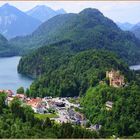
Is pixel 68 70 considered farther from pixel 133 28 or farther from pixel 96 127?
pixel 133 28

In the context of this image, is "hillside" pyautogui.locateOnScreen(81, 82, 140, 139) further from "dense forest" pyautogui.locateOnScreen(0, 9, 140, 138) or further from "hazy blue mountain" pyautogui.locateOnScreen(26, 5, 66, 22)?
"hazy blue mountain" pyautogui.locateOnScreen(26, 5, 66, 22)

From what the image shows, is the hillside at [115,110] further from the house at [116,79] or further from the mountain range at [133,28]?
the mountain range at [133,28]

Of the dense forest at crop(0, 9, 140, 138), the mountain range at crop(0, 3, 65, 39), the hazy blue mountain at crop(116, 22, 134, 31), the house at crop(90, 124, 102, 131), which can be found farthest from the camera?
the hazy blue mountain at crop(116, 22, 134, 31)

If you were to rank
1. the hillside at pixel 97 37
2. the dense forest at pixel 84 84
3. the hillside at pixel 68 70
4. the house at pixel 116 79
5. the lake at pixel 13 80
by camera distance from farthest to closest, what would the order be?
1. the hillside at pixel 97 37
2. the lake at pixel 13 80
3. the hillside at pixel 68 70
4. the house at pixel 116 79
5. the dense forest at pixel 84 84

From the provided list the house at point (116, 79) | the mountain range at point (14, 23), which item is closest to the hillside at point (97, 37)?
the house at point (116, 79)

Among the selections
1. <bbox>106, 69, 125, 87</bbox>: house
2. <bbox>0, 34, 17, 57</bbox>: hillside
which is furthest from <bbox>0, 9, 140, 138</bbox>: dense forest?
<bbox>0, 34, 17, 57</bbox>: hillside
